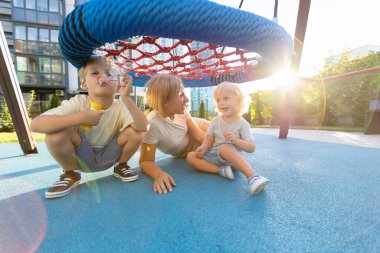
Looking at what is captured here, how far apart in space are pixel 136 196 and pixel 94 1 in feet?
2.16

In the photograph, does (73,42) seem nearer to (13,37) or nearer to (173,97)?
(173,97)

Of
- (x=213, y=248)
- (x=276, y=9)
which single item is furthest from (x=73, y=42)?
(x=276, y=9)

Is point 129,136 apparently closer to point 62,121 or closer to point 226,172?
point 62,121

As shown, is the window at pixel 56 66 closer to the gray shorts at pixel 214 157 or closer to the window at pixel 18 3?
the window at pixel 18 3

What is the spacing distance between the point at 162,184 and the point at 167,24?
23.6 inches

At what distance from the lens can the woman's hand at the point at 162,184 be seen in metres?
0.86

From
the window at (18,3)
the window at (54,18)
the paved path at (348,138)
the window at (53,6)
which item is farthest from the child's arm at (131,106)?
the window at (18,3)

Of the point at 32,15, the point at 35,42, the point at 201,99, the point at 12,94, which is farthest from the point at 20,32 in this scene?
the point at 12,94

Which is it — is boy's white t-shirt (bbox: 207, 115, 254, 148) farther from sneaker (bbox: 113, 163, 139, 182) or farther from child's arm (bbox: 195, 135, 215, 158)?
sneaker (bbox: 113, 163, 139, 182)

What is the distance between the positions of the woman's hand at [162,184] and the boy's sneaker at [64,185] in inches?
13.8

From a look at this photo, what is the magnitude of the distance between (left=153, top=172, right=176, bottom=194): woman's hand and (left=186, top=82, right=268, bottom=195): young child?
25 centimetres

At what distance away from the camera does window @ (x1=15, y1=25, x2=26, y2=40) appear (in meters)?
10.2

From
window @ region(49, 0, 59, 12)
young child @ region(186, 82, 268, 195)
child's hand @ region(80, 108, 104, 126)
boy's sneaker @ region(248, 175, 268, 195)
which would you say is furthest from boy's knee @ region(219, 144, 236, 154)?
window @ region(49, 0, 59, 12)

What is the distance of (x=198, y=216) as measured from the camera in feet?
2.11
